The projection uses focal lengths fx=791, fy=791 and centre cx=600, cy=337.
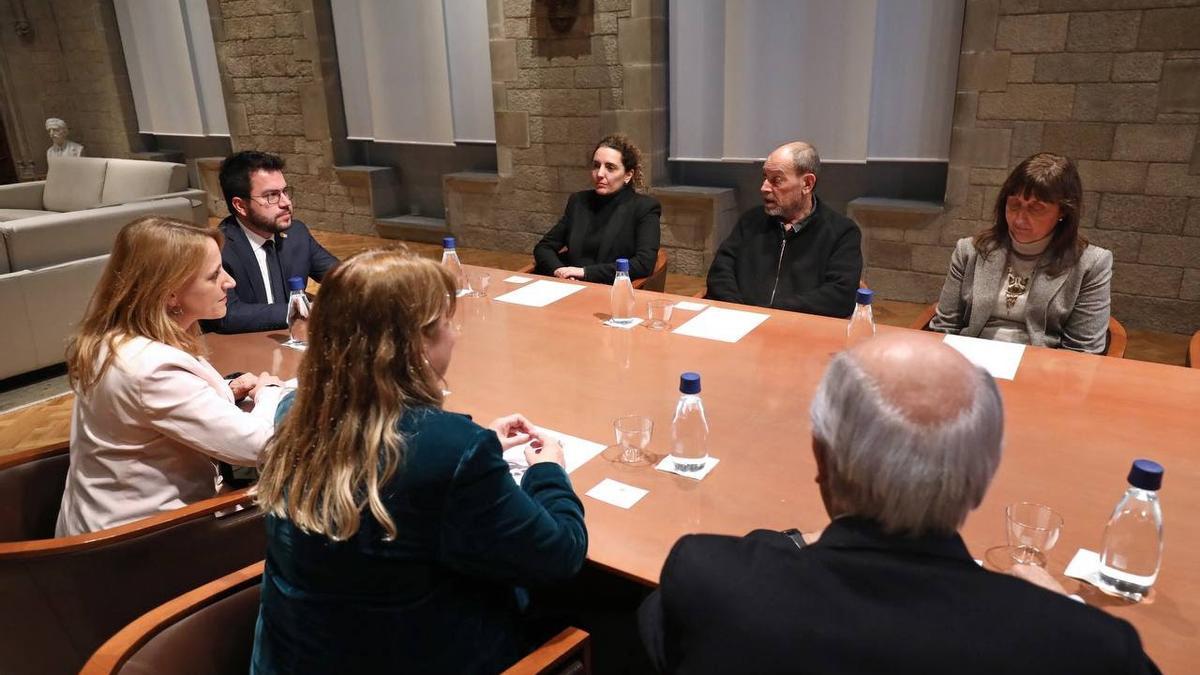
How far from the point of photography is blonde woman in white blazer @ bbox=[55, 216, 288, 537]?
1.66 meters

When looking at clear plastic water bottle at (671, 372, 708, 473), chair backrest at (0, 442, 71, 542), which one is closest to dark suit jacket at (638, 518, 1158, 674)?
clear plastic water bottle at (671, 372, 708, 473)

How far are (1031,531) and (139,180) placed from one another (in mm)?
8049

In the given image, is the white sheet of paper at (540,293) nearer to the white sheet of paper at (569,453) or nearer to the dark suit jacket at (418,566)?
the white sheet of paper at (569,453)

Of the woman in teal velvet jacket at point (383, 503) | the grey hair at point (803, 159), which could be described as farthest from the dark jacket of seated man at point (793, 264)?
the woman in teal velvet jacket at point (383, 503)

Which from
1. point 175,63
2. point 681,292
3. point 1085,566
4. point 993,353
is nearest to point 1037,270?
point 993,353

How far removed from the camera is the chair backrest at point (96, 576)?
1.49m

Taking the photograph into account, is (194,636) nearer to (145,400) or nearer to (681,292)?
(145,400)

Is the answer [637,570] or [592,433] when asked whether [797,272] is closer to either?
[592,433]

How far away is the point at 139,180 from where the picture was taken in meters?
7.36

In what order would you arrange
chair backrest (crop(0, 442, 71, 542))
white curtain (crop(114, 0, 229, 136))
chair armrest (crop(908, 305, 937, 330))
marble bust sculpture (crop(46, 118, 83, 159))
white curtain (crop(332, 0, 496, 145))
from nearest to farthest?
chair backrest (crop(0, 442, 71, 542)), chair armrest (crop(908, 305, 937, 330)), white curtain (crop(332, 0, 496, 145)), white curtain (crop(114, 0, 229, 136)), marble bust sculpture (crop(46, 118, 83, 159))

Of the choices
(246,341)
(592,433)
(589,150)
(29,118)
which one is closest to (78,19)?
(29,118)

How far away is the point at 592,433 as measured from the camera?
5.97 ft

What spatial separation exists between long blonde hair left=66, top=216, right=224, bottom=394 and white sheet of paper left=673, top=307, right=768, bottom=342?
1.41m

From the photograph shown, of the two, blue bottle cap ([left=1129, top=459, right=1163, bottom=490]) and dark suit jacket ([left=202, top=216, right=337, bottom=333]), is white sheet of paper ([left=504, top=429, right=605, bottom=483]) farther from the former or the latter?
dark suit jacket ([left=202, top=216, right=337, bottom=333])
